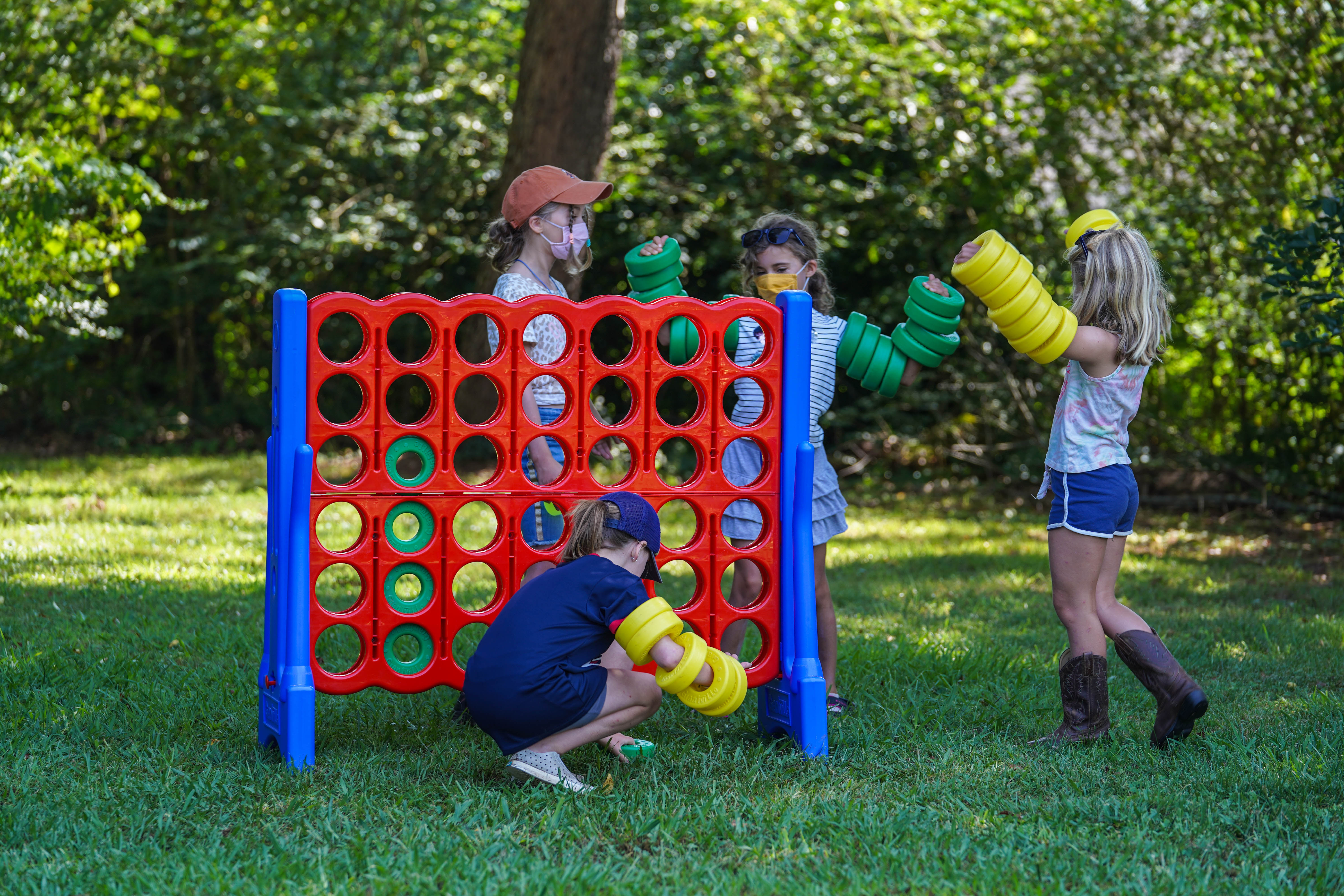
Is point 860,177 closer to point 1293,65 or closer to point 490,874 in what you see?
point 1293,65

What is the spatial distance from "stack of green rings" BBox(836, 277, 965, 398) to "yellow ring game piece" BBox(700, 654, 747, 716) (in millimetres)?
1109

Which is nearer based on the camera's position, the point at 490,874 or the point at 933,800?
the point at 490,874

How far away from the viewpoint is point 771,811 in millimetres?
3051

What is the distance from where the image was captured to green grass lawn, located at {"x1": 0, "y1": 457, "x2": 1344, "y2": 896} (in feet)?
8.80

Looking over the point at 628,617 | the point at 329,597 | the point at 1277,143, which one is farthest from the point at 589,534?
the point at 1277,143

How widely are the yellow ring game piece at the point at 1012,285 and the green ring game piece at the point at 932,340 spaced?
425 mm

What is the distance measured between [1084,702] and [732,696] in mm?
1240

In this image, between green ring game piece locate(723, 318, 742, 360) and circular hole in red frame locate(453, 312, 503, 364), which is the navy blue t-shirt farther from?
circular hole in red frame locate(453, 312, 503, 364)

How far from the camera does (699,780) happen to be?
10.9 ft

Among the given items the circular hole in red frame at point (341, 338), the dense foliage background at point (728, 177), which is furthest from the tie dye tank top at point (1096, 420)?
the circular hole in red frame at point (341, 338)

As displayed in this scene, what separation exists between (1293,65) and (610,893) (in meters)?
7.54

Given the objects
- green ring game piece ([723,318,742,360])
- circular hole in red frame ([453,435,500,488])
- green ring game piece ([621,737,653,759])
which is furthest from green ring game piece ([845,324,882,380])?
circular hole in red frame ([453,435,500,488])

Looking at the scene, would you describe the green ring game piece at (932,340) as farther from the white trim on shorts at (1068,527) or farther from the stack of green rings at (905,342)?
the white trim on shorts at (1068,527)

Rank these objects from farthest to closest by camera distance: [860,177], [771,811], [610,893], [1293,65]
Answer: [860,177], [1293,65], [771,811], [610,893]
